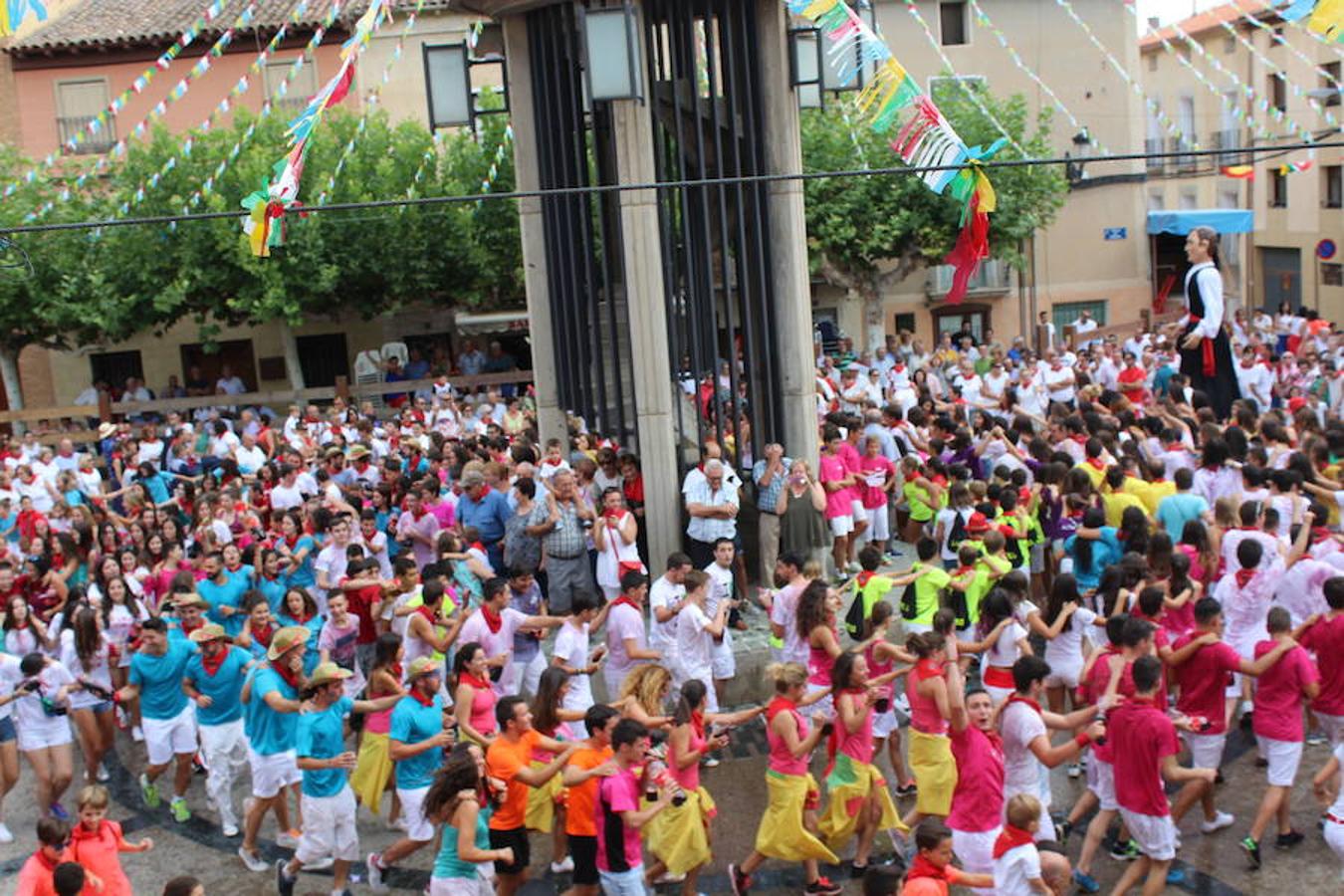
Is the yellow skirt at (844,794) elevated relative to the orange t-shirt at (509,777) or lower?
lower

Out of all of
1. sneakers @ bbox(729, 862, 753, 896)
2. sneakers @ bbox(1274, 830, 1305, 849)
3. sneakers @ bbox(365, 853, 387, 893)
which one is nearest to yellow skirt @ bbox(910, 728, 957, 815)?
sneakers @ bbox(729, 862, 753, 896)

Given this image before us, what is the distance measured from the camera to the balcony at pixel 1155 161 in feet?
127

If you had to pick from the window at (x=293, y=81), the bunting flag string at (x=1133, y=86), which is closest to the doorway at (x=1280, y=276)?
the bunting flag string at (x=1133, y=86)

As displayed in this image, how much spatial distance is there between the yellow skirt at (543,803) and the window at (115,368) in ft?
79.1

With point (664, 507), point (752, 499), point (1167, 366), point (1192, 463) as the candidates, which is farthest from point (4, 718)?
point (1167, 366)

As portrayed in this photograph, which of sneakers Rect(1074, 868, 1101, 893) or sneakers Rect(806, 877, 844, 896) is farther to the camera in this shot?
sneakers Rect(806, 877, 844, 896)

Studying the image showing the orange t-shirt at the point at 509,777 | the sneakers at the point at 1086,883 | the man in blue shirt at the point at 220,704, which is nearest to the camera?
the orange t-shirt at the point at 509,777

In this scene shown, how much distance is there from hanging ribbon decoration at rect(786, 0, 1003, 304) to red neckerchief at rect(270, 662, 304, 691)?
5.11m

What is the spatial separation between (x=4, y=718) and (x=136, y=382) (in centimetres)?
1827

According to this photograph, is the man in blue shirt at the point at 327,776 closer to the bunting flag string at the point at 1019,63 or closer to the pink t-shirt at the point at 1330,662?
the pink t-shirt at the point at 1330,662

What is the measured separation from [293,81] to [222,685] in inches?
920

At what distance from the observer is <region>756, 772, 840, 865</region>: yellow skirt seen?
27.8 feet

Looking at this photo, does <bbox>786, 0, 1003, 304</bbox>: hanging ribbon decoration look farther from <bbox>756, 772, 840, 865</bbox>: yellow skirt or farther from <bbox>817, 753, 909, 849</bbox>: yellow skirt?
<bbox>756, 772, 840, 865</bbox>: yellow skirt

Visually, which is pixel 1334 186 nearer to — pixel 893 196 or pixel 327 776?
pixel 893 196
